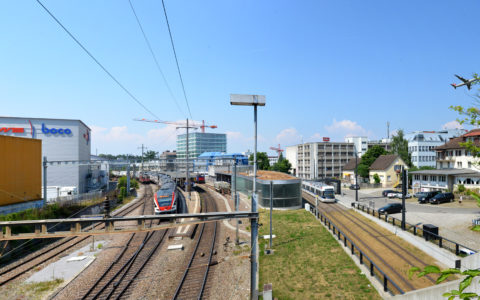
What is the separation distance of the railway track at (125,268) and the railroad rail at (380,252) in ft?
45.7

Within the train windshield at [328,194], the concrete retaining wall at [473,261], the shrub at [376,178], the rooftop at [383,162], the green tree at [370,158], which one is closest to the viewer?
the concrete retaining wall at [473,261]

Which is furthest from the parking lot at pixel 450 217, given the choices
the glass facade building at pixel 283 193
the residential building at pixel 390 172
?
the residential building at pixel 390 172

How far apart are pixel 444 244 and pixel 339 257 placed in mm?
8040

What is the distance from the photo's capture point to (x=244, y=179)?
49.1 metres

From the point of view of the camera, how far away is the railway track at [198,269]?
14072 millimetres

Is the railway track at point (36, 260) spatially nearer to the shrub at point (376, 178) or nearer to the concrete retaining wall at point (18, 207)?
the concrete retaining wall at point (18, 207)

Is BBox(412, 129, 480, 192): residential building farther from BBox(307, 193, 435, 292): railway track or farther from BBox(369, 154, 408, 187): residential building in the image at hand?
BBox(307, 193, 435, 292): railway track

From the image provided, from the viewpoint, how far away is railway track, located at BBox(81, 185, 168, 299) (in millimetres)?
14102

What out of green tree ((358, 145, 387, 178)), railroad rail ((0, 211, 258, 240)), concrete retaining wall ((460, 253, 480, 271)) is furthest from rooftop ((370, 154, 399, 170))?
railroad rail ((0, 211, 258, 240))

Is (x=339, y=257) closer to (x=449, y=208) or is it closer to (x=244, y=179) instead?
(x=449, y=208)

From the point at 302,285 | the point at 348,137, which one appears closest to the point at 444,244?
the point at 302,285

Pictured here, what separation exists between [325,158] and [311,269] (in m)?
78.1

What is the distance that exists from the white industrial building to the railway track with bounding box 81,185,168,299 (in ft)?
107

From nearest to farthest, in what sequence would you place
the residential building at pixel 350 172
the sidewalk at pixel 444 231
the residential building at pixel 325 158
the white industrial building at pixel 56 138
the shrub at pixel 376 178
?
the sidewalk at pixel 444 231, the white industrial building at pixel 56 138, the shrub at pixel 376 178, the residential building at pixel 350 172, the residential building at pixel 325 158
